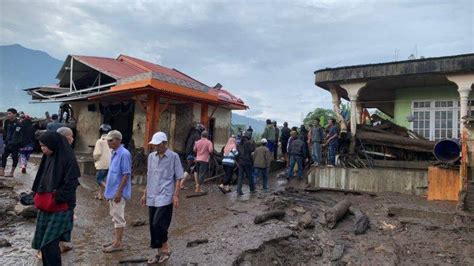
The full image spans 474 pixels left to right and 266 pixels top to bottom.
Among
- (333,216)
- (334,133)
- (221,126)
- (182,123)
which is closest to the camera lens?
(333,216)

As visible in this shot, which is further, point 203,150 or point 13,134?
point 203,150

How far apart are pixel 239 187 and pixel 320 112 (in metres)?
26.5

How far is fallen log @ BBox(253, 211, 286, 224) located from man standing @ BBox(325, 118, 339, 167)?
4466 millimetres

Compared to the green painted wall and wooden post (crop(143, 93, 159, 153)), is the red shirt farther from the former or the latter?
the green painted wall

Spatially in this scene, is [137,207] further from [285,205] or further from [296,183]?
[296,183]

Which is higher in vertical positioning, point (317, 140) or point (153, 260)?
point (317, 140)

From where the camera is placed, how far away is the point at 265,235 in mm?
6707

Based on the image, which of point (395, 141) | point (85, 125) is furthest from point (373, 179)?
point (85, 125)

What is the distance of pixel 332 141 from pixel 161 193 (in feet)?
Answer: 26.6

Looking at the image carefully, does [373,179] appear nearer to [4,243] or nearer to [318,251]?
[318,251]

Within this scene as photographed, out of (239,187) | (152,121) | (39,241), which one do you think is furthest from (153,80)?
(39,241)

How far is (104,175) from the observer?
8109 millimetres

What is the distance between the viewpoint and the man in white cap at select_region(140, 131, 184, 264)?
5.02 meters

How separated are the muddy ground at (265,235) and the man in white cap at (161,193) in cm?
39
